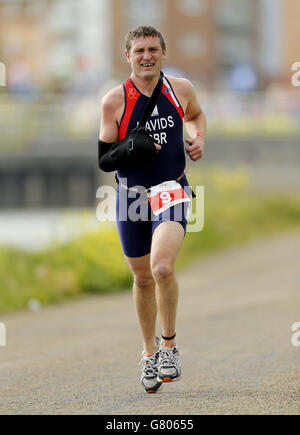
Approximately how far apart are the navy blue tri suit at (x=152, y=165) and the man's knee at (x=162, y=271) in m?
0.29

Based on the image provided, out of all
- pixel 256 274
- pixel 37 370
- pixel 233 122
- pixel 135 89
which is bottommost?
pixel 37 370

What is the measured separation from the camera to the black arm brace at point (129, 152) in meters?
5.29

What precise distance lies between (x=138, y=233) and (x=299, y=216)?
16689mm

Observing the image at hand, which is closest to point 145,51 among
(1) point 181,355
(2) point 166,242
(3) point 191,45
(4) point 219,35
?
(2) point 166,242

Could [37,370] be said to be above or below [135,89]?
below

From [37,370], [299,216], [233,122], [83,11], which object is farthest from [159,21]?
[37,370]

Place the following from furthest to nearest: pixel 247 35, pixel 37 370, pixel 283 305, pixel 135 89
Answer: pixel 247 35 → pixel 283 305 → pixel 37 370 → pixel 135 89

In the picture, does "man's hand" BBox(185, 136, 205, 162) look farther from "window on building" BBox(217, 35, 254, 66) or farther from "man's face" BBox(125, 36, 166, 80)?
"window on building" BBox(217, 35, 254, 66)

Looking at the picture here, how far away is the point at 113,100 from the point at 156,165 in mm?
455

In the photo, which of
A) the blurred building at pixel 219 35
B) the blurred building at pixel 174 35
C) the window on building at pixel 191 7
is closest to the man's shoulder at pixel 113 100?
the blurred building at pixel 174 35

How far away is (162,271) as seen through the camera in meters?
5.31

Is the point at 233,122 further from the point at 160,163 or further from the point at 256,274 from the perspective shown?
the point at 160,163

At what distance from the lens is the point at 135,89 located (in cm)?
545
